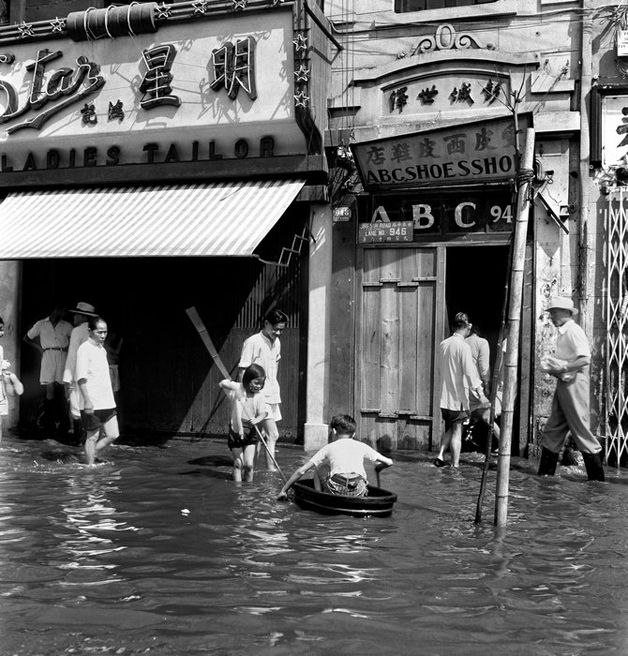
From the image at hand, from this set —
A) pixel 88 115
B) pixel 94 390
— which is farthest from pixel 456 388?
pixel 88 115

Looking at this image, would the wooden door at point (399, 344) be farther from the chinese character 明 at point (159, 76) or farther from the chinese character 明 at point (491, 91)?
the chinese character 明 at point (159, 76)

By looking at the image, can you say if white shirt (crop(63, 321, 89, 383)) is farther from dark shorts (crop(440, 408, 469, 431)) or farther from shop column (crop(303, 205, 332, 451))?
dark shorts (crop(440, 408, 469, 431))

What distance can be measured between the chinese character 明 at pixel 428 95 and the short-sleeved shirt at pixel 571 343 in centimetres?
359

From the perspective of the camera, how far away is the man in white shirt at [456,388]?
1084 centimetres

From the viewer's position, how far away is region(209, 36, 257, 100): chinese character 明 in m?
12.3

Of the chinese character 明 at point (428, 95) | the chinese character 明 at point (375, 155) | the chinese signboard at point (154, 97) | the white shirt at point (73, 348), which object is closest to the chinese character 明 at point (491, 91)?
the chinese character 明 at point (428, 95)

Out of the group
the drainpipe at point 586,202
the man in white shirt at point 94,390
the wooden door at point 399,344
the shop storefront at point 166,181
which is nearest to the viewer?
the man in white shirt at point 94,390

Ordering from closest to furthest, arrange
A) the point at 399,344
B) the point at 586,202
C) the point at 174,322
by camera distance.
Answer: the point at 586,202, the point at 399,344, the point at 174,322

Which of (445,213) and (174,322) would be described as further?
(174,322)

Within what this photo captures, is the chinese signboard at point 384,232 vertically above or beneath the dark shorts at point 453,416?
above

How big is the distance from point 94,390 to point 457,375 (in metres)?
4.22

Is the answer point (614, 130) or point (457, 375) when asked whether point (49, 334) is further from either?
point (614, 130)

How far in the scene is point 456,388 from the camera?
10.8 metres

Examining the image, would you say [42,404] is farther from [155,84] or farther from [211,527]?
[211,527]
